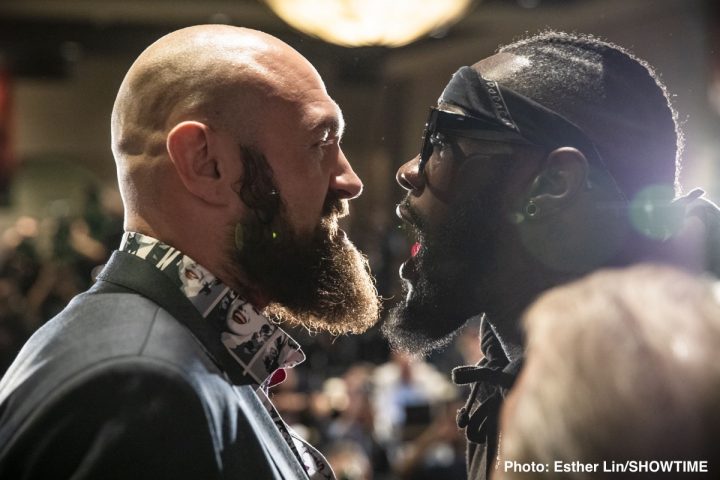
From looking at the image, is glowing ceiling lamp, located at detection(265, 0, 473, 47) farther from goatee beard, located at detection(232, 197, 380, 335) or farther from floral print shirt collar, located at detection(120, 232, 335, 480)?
floral print shirt collar, located at detection(120, 232, 335, 480)

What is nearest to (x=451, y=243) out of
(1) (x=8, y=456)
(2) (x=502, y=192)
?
(2) (x=502, y=192)

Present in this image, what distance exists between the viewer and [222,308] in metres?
1.26

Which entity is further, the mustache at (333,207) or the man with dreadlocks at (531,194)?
the mustache at (333,207)

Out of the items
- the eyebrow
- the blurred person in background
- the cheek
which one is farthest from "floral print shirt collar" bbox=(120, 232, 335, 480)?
the blurred person in background

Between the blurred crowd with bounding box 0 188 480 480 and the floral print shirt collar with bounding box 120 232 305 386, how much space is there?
1.85m

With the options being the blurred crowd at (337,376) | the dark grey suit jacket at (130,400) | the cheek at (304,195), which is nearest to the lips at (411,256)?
the cheek at (304,195)

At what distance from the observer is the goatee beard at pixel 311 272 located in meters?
1.33

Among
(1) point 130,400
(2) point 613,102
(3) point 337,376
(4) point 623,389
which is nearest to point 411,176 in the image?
(2) point 613,102

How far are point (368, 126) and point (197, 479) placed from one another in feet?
5.63

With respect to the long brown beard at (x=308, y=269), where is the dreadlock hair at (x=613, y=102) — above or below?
above

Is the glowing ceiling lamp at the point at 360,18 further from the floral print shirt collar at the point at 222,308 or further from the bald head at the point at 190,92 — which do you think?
the floral print shirt collar at the point at 222,308

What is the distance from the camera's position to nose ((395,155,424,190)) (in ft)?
4.58

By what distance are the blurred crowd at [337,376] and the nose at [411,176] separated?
175 cm

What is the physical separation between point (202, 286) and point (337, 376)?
3.07m
